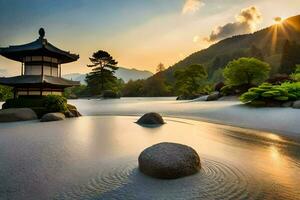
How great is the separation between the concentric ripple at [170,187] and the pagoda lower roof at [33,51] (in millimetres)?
20512

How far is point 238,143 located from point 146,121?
790 centimetres

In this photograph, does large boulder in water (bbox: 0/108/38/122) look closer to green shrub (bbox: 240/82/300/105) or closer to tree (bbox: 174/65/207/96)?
green shrub (bbox: 240/82/300/105)

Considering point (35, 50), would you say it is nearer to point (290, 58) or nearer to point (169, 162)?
point (169, 162)

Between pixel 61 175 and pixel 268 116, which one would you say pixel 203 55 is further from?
pixel 61 175

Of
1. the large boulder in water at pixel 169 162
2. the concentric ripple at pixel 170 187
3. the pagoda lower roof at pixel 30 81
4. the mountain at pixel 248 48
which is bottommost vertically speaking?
the concentric ripple at pixel 170 187

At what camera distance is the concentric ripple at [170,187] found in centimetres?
503

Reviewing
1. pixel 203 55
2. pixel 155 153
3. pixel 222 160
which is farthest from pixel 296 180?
pixel 203 55

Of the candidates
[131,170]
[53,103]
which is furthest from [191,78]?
[131,170]

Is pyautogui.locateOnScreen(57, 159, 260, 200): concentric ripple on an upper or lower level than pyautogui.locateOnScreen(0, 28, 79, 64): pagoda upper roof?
lower

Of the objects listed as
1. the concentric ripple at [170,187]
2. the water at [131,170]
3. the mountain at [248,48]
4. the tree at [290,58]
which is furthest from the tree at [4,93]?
the mountain at [248,48]

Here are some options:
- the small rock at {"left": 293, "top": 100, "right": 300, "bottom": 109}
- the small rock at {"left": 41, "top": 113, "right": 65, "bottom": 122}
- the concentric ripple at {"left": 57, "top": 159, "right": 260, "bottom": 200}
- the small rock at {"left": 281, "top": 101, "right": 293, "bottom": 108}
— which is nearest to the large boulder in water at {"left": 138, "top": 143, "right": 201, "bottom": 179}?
the concentric ripple at {"left": 57, "top": 159, "right": 260, "bottom": 200}

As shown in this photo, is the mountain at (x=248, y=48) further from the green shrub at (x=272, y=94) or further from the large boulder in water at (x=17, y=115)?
the large boulder in water at (x=17, y=115)

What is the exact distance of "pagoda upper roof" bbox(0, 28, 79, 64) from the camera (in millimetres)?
23634

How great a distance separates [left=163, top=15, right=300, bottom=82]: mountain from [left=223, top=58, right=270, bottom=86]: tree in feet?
198
